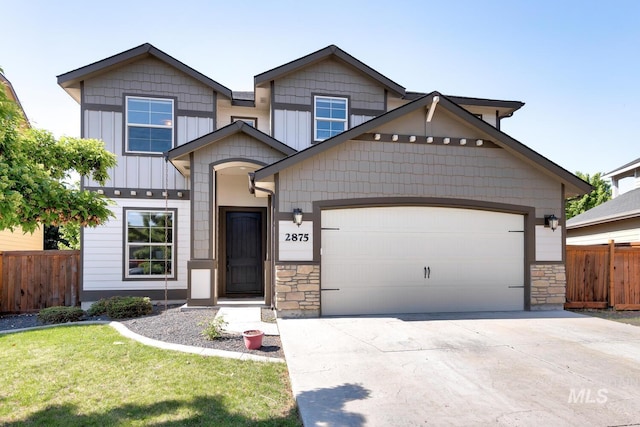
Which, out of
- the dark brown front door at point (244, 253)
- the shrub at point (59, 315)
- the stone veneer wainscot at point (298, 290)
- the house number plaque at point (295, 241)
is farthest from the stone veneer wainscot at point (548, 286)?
the shrub at point (59, 315)

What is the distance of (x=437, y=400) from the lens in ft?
12.3

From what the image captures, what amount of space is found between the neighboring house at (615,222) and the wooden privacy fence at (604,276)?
8.92 feet

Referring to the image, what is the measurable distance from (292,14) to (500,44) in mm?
5805

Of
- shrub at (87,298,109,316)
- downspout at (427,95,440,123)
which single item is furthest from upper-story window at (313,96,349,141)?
shrub at (87,298,109,316)

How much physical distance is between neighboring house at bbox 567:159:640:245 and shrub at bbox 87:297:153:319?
46.4ft

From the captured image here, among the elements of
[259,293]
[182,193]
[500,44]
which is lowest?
[259,293]

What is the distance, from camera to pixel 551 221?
8523 millimetres

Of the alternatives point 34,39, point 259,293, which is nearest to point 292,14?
point 34,39

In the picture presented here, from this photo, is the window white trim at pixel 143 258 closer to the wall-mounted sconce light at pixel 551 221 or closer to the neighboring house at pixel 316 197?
the neighboring house at pixel 316 197

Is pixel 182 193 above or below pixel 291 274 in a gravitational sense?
above

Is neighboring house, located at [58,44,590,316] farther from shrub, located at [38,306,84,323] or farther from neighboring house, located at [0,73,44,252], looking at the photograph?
neighboring house, located at [0,73,44,252]

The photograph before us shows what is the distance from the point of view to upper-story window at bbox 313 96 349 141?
35.6 ft

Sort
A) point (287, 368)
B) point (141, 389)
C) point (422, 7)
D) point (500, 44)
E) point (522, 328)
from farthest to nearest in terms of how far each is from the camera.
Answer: point (500, 44) < point (422, 7) < point (522, 328) < point (287, 368) < point (141, 389)

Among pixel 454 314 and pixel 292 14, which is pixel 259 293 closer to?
pixel 454 314
